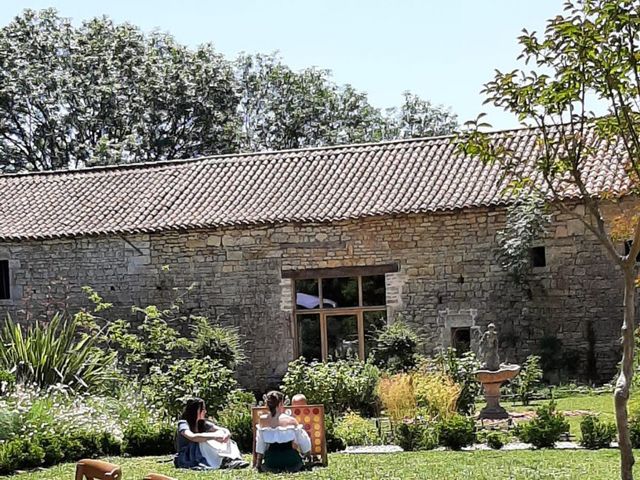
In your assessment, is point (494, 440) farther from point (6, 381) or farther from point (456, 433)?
point (6, 381)

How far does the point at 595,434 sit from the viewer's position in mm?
11547

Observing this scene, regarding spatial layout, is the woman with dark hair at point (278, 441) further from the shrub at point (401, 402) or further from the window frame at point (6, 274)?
the window frame at point (6, 274)

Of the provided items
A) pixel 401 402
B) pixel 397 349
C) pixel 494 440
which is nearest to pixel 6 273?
pixel 397 349

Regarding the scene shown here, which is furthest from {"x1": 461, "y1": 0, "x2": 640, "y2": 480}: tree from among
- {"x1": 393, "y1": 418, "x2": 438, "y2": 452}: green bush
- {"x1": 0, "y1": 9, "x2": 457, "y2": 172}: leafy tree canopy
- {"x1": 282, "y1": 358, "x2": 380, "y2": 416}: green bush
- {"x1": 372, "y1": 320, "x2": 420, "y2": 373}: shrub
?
{"x1": 0, "y1": 9, "x2": 457, "y2": 172}: leafy tree canopy

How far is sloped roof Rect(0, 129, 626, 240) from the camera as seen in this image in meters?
21.0

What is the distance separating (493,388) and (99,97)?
85.4 feet

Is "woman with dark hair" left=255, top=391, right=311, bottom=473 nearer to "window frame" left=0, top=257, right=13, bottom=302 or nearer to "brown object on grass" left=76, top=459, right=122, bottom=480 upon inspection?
"brown object on grass" left=76, top=459, right=122, bottom=480

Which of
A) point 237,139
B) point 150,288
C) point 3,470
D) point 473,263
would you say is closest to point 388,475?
point 3,470

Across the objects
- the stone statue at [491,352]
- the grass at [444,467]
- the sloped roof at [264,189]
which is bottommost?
the grass at [444,467]

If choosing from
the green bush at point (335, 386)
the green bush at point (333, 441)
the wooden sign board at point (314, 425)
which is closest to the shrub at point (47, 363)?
the green bush at point (335, 386)

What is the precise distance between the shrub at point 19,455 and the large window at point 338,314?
31.9 ft

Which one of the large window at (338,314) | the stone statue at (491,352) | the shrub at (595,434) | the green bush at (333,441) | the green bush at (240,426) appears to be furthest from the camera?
the large window at (338,314)

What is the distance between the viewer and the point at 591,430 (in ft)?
37.9

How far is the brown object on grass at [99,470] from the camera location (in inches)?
218
